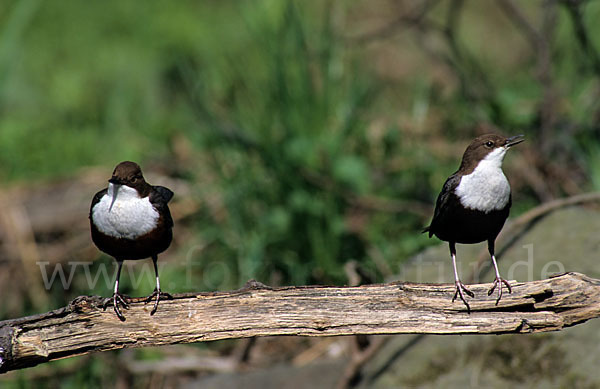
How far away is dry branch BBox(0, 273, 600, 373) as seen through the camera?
3.08 m

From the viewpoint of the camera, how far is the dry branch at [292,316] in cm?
308

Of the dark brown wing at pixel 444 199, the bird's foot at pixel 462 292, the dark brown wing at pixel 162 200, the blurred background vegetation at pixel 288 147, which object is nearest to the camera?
the dark brown wing at pixel 444 199

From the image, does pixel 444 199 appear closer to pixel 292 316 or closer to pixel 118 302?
pixel 292 316

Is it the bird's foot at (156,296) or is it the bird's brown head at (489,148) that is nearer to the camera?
the bird's brown head at (489,148)

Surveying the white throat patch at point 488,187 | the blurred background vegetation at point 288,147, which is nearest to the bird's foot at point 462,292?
the white throat patch at point 488,187

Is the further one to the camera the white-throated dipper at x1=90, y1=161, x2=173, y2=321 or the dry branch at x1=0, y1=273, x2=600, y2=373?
the dry branch at x1=0, y1=273, x2=600, y2=373

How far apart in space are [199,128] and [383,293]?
14.6 ft

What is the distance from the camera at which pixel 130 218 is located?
2.71 meters

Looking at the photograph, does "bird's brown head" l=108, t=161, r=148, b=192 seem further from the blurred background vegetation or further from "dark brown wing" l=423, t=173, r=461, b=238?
the blurred background vegetation

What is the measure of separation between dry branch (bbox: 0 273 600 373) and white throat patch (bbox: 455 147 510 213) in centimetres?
67

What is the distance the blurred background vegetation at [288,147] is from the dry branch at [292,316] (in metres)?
1.52

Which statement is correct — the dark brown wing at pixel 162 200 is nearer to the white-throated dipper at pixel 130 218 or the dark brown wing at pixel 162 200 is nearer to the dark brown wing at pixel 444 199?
the white-throated dipper at pixel 130 218

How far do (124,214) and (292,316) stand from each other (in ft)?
2.74

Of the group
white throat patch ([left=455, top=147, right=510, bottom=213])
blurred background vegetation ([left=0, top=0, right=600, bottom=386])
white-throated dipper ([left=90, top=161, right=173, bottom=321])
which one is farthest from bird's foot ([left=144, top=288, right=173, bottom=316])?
blurred background vegetation ([left=0, top=0, right=600, bottom=386])
